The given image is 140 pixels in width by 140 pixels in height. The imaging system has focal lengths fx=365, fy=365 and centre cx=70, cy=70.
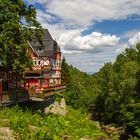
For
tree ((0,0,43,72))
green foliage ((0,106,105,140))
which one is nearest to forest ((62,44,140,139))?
green foliage ((0,106,105,140))

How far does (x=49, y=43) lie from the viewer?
6656cm

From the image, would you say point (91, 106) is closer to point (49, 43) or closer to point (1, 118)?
point (49, 43)

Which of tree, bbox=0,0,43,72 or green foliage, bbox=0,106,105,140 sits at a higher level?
tree, bbox=0,0,43,72

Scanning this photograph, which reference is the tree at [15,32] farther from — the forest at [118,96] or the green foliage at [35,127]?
the forest at [118,96]

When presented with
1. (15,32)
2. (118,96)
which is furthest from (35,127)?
(118,96)

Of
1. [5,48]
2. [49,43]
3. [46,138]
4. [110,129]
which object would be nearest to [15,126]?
[46,138]

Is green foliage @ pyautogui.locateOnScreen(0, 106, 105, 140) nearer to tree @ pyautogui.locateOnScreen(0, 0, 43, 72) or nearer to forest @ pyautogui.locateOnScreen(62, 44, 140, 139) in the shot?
tree @ pyautogui.locateOnScreen(0, 0, 43, 72)

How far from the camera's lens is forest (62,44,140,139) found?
166ft

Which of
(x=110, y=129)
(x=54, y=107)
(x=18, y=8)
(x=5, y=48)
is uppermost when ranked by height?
(x=18, y=8)

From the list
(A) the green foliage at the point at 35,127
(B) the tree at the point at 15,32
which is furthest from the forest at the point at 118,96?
(B) the tree at the point at 15,32

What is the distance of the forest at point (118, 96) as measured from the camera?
50.7 m

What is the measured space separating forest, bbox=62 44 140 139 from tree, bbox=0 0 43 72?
18.1m

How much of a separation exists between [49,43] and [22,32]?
36.3 m

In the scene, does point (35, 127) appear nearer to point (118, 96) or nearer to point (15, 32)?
point (15, 32)
